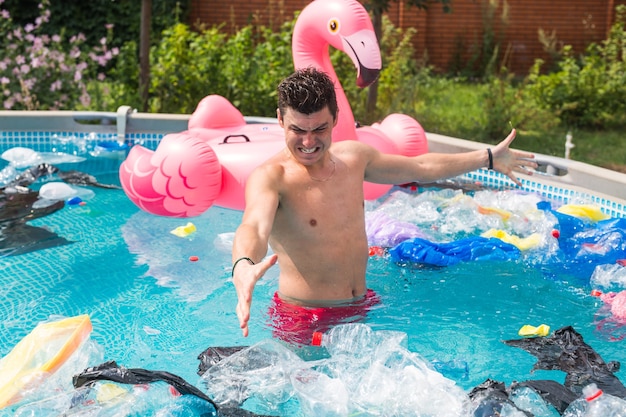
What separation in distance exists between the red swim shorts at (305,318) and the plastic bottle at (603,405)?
3.69 feet

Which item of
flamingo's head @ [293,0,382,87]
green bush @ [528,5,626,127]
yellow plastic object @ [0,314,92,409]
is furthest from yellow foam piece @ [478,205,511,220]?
green bush @ [528,5,626,127]

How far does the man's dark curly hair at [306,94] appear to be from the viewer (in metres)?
3.26

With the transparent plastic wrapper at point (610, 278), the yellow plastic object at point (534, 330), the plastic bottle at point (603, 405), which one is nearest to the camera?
the plastic bottle at point (603, 405)

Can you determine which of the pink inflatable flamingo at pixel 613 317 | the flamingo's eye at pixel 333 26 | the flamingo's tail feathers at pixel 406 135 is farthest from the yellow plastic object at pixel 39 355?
the flamingo's tail feathers at pixel 406 135

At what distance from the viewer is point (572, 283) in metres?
4.72

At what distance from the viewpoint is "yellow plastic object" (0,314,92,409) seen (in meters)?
3.28

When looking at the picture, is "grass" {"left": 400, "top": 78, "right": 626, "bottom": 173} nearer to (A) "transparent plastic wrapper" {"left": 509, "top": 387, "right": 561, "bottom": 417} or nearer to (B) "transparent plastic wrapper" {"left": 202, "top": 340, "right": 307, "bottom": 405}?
(A) "transparent plastic wrapper" {"left": 509, "top": 387, "right": 561, "bottom": 417}

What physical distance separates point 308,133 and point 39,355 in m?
1.47

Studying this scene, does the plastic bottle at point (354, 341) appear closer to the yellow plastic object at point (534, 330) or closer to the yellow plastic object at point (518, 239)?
the yellow plastic object at point (534, 330)

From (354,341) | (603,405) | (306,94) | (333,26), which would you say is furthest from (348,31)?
(603,405)

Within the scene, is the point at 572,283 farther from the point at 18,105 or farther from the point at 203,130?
the point at 18,105

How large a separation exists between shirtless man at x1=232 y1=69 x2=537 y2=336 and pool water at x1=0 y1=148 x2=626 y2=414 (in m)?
0.40

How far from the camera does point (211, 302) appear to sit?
4473 millimetres

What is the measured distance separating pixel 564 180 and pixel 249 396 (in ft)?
Answer: 12.7
